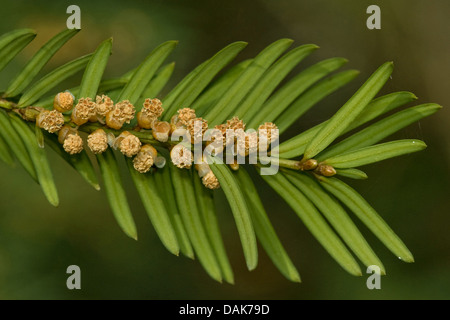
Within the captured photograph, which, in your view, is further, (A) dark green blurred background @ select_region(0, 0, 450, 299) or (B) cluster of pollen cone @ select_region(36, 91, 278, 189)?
(A) dark green blurred background @ select_region(0, 0, 450, 299)

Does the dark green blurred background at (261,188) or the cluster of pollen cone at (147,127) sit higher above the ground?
the dark green blurred background at (261,188)

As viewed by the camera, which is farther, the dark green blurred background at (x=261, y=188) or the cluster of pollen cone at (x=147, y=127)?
the dark green blurred background at (x=261, y=188)

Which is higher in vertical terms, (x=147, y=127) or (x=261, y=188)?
(x=261, y=188)

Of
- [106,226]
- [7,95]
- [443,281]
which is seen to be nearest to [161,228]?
[7,95]

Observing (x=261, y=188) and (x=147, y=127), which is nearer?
(x=147, y=127)

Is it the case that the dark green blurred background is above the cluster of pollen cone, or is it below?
above
